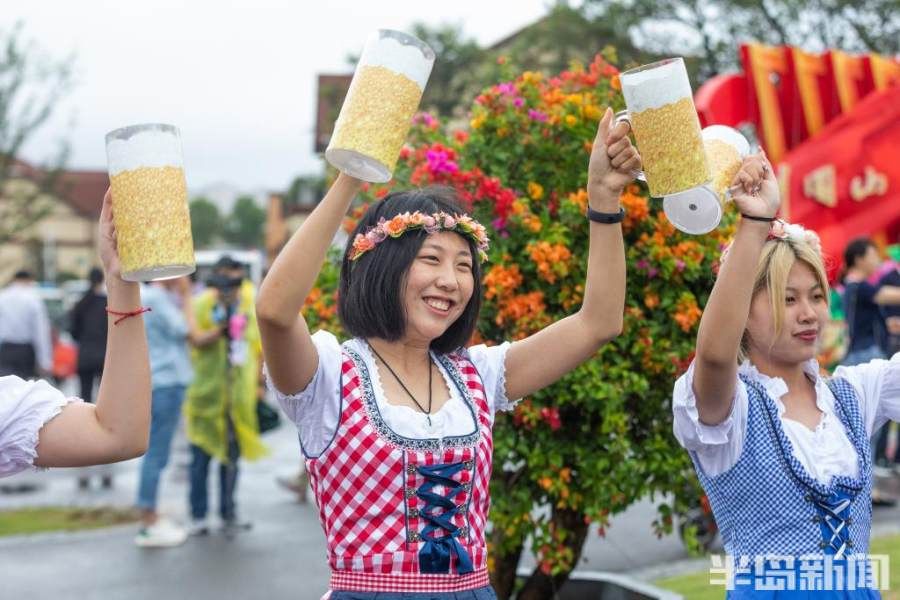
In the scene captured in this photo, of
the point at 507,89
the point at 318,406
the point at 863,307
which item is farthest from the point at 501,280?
the point at 863,307

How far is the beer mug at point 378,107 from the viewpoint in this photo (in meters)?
2.16

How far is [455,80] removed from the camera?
31094mm

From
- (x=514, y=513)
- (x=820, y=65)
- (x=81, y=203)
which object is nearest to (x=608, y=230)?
(x=514, y=513)

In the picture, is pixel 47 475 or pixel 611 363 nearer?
pixel 611 363

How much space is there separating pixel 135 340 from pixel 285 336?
345 millimetres

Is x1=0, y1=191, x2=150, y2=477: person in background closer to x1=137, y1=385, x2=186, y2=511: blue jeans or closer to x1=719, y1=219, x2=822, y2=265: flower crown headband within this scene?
x1=719, y1=219, x2=822, y2=265: flower crown headband

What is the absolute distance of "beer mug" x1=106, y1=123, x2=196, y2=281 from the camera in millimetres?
1999

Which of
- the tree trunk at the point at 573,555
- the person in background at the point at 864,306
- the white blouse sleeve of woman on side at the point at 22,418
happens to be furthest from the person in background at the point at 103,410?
the person in background at the point at 864,306

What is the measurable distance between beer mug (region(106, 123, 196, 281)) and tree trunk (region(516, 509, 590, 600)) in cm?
266

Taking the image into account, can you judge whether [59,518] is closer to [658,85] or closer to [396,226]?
[396,226]

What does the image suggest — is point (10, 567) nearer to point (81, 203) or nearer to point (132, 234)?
point (132, 234)

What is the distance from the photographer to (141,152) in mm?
2025

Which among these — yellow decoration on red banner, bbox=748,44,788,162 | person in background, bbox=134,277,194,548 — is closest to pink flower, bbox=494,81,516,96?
person in background, bbox=134,277,194,548

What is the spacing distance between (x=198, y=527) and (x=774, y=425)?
5.56 meters
